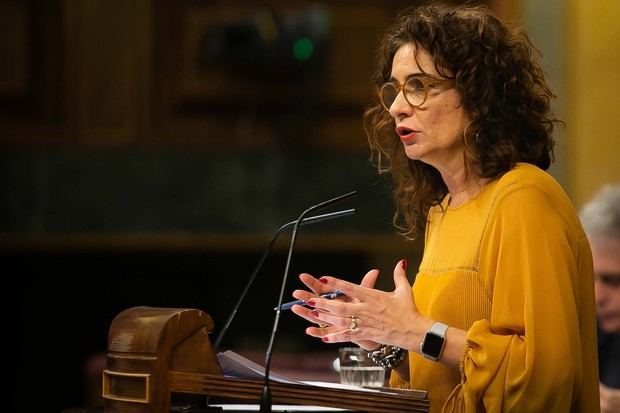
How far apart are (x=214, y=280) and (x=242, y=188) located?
2.04 ft

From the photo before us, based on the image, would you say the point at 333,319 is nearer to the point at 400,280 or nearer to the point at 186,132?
the point at 400,280

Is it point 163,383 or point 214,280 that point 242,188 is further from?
point 163,383

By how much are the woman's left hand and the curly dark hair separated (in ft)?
1.20

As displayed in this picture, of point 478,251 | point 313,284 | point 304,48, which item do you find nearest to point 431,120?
point 478,251

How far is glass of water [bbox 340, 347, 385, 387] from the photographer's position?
286 cm

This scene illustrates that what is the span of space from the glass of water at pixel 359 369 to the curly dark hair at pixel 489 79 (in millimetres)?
619

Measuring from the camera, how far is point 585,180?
17.1 ft

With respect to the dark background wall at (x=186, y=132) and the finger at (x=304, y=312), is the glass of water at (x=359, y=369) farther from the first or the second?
the dark background wall at (x=186, y=132)

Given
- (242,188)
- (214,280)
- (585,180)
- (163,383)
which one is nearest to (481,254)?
(163,383)

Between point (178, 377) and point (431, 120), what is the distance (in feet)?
2.57

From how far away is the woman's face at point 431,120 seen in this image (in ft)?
8.11

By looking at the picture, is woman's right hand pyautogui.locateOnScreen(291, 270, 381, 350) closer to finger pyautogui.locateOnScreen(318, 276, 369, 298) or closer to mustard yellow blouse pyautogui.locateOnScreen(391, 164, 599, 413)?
finger pyautogui.locateOnScreen(318, 276, 369, 298)

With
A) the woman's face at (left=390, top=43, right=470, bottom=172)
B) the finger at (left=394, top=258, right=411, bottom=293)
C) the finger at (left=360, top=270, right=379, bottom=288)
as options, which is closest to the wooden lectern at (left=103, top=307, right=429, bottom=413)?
the finger at (left=394, top=258, right=411, bottom=293)

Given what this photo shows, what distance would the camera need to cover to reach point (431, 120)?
97.3 inches
